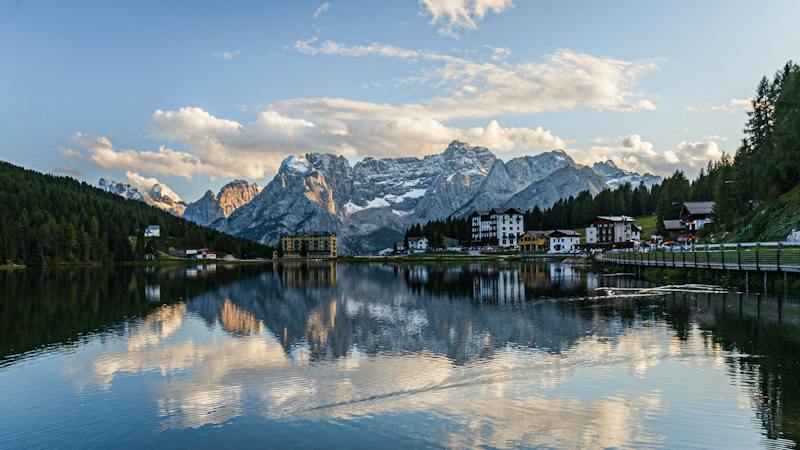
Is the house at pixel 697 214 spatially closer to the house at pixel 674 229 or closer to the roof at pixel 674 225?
the house at pixel 674 229

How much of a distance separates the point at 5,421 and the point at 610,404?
25.2 m

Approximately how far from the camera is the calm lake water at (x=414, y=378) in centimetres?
2219

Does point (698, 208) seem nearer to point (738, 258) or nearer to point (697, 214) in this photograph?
point (697, 214)

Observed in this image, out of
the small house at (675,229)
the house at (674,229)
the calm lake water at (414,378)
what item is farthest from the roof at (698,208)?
the calm lake water at (414,378)

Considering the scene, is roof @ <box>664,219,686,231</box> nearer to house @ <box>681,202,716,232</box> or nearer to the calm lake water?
house @ <box>681,202,716,232</box>

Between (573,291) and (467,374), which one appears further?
(573,291)

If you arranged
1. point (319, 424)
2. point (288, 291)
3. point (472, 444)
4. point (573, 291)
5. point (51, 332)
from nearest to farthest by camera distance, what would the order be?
point (472, 444) < point (319, 424) < point (51, 332) < point (573, 291) < point (288, 291)

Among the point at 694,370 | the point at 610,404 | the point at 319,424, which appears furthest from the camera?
the point at 694,370

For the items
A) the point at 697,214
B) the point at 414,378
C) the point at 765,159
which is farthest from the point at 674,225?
the point at 414,378

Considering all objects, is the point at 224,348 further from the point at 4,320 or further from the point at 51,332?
the point at 4,320

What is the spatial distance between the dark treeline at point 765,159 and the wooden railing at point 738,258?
13.5m

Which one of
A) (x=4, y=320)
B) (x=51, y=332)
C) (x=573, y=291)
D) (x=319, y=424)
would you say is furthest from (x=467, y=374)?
(x=573, y=291)

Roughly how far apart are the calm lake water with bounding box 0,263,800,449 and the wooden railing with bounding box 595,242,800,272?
208 inches

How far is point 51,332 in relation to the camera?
47.6 m
